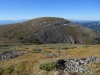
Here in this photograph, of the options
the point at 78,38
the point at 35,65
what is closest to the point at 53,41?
the point at 78,38

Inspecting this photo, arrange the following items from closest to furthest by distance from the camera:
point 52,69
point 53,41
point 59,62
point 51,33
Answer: point 52,69, point 59,62, point 53,41, point 51,33

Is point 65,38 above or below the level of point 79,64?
below

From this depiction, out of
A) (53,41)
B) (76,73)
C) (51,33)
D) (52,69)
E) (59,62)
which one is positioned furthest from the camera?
(51,33)

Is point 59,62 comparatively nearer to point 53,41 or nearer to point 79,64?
point 79,64

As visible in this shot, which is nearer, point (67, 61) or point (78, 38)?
point (67, 61)

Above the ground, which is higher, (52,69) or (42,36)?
(52,69)

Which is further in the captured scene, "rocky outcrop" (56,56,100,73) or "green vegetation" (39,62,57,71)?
"green vegetation" (39,62,57,71)

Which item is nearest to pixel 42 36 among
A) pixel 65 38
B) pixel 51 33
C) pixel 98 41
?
pixel 51 33

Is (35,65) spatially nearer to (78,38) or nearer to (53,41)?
(53,41)

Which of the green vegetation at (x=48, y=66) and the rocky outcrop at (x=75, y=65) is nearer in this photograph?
the rocky outcrop at (x=75, y=65)
